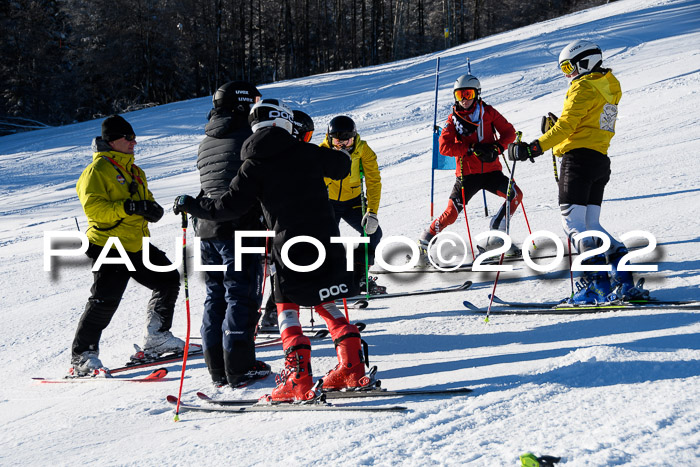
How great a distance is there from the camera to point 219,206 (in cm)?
361

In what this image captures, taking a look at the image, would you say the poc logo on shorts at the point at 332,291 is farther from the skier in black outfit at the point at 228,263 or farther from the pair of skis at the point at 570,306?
the pair of skis at the point at 570,306

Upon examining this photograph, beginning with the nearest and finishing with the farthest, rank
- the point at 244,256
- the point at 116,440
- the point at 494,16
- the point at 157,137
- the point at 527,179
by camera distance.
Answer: the point at 116,440
the point at 244,256
the point at 527,179
the point at 157,137
the point at 494,16

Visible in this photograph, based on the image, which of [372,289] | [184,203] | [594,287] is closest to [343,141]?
[372,289]

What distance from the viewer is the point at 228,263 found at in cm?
407

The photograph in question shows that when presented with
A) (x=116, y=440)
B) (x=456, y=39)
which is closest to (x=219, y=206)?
(x=116, y=440)

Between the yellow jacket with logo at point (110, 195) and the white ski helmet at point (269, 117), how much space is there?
1493 millimetres

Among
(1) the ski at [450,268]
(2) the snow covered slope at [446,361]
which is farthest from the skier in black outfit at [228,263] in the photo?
(1) the ski at [450,268]

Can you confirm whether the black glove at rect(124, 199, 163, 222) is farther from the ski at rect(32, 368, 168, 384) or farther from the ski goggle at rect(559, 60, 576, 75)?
the ski goggle at rect(559, 60, 576, 75)

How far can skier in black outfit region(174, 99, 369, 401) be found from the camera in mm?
3529

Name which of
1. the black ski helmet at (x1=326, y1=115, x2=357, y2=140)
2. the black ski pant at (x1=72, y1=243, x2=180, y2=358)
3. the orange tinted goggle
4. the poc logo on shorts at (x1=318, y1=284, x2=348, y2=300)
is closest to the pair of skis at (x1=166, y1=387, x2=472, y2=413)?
Answer: the poc logo on shorts at (x1=318, y1=284, x2=348, y2=300)

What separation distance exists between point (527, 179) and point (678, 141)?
2.77 meters

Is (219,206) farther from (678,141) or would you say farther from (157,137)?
(157,137)

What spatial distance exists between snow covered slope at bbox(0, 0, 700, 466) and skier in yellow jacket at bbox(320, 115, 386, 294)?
0.62 metres

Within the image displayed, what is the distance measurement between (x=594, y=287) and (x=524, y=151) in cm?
122
